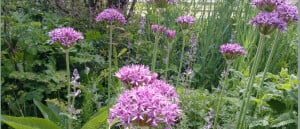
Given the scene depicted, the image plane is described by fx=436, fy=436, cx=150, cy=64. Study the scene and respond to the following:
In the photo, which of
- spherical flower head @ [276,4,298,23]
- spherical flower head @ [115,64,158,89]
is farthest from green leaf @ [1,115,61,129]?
spherical flower head @ [276,4,298,23]

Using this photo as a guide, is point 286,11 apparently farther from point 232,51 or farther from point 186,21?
point 186,21

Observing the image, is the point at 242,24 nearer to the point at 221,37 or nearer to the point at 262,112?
the point at 221,37

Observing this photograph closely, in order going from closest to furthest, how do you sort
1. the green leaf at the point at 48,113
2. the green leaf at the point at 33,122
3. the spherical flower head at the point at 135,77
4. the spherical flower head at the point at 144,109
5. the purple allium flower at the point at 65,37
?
the spherical flower head at the point at 144,109, the spherical flower head at the point at 135,77, the purple allium flower at the point at 65,37, the green leaf at the point at 33,122, the green leaf at the point at 48,113

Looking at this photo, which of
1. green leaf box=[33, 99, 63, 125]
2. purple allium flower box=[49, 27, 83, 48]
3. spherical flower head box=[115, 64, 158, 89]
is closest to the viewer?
spherical flower head box=[115, 64, 158, 89]

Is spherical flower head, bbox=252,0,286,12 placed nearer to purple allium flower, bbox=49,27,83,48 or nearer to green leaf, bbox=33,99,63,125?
purple allium flower, bbox=49,27,83,48

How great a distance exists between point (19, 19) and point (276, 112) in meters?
1.47

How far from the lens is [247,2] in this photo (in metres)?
3.39

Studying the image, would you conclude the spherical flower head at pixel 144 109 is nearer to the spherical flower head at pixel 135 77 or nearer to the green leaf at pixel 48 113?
the spherical flower head at pixel 135 77

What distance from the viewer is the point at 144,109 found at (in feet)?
3.03

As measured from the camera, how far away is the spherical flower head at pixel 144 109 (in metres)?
0.92

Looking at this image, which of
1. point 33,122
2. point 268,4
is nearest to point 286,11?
point 268,4

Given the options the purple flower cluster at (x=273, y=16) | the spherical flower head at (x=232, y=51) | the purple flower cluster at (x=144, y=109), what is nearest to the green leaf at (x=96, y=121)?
the spherical flower head at (x=232, y=51)

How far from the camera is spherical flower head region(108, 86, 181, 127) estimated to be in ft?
3.01

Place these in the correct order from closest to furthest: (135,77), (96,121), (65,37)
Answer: (135,77) → (65,37) → (96,121)
